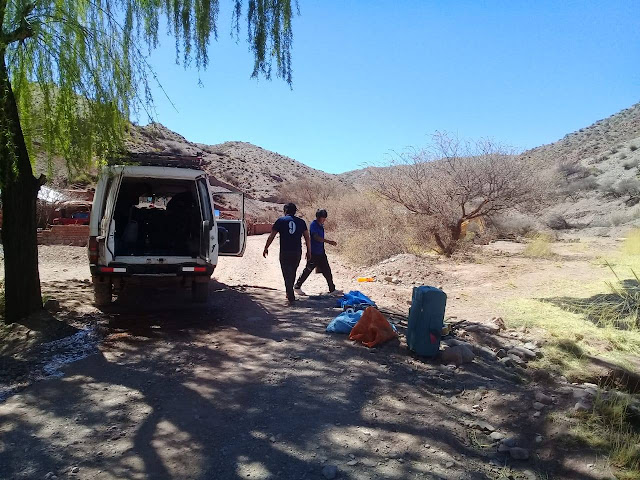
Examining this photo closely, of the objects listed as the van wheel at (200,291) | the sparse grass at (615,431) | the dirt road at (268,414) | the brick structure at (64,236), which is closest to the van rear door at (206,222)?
the van wheel at (200,291)

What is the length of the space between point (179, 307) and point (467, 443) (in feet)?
16.9

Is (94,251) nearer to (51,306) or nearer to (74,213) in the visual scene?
(51,306)

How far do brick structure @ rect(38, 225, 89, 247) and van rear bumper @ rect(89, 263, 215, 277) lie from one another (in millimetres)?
8894

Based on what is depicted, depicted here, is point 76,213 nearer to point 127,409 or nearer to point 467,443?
point 127,409

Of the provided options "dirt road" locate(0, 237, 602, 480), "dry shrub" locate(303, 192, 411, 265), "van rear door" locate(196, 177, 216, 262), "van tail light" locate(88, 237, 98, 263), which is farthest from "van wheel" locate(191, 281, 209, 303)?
"dry shrub" locate(303, 192, 411, 265)

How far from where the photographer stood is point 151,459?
3.09 m


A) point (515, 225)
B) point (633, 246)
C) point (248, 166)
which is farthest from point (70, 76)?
point (248, 166)

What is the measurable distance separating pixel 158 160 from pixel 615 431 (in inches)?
244

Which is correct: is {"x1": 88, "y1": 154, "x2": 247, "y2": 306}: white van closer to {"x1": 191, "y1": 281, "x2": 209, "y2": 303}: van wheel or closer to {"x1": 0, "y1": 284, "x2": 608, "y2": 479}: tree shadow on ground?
{"x1": 191, "y1": 281, "x2": 209, "y2": 303}: van wheel

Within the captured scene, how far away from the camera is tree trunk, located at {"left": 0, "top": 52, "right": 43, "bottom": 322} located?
5.72m

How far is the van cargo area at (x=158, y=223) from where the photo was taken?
7875 mm

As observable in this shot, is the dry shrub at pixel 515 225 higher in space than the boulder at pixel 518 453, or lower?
higher

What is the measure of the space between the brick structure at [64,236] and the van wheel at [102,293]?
851 centimetres

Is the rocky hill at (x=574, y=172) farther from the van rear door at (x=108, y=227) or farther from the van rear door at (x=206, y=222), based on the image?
the van rear door at (x=206, y=222)
